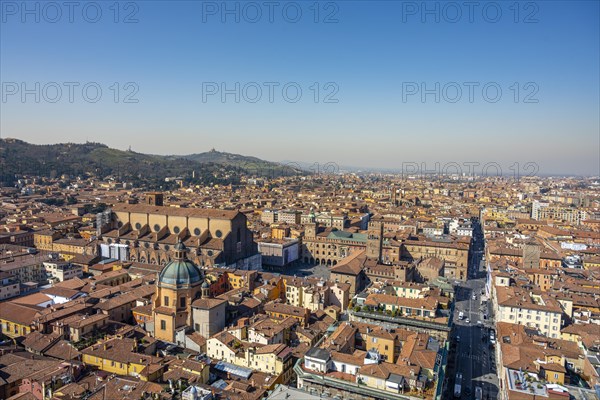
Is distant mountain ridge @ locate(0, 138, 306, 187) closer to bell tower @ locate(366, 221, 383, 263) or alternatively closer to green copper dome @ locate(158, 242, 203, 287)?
bell tower @ locate(366, 221, 383, 263)

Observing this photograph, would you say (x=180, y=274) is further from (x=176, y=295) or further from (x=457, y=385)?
(x=457, y=385)

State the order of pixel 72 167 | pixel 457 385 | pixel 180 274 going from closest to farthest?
1. pixel 457 385
2. pixel 180 274
3. pixel 72 167

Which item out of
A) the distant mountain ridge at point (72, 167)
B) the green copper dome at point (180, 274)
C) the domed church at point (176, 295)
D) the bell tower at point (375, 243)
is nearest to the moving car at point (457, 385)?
the domed church at point (176, 295)

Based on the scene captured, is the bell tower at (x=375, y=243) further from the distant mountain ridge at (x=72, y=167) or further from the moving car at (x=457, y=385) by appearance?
the distant mountain ridge at (x=72, y=167)

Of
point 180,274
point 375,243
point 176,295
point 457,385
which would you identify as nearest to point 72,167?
point 375,243

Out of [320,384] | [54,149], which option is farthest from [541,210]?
[54,149]

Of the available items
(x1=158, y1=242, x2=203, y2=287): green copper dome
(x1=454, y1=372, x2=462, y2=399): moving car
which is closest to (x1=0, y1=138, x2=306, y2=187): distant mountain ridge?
(x1=158, y1=242, x2=203, y2=287): green copper dome

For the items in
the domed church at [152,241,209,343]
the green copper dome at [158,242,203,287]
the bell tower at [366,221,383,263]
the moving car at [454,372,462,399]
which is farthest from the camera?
the bell tower at [366,221,383,263]

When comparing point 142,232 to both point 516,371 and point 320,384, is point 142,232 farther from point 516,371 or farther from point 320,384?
point 516,371
